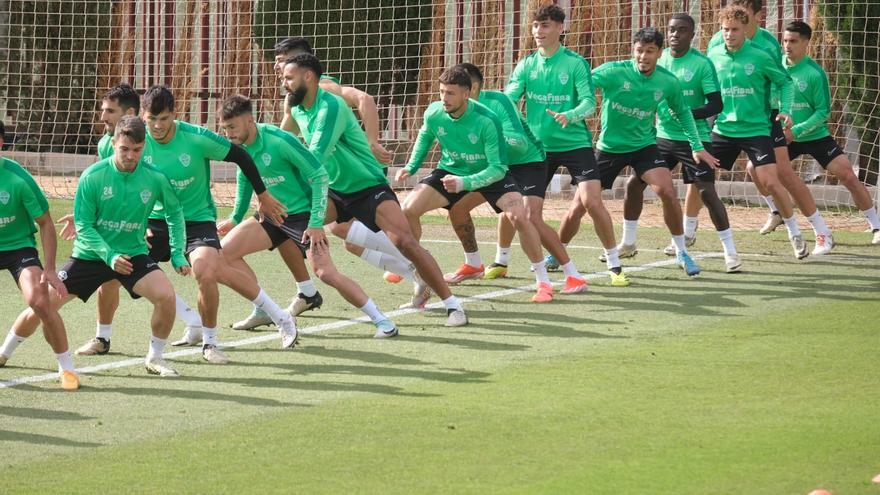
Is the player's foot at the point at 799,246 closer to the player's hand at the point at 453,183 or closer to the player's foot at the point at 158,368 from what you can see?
the player's hand at the point at 453,183

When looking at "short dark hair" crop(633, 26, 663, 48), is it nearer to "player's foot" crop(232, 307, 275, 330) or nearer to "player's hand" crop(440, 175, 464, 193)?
"player's hand" crop(440, 175, 464, 193)

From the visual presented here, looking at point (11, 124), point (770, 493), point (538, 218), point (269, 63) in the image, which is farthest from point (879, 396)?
point (11, 124)

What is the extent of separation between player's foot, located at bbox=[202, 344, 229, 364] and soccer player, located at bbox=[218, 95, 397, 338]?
81cm

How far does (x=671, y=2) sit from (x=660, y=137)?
6353 millimetres

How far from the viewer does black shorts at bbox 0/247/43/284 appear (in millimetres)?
8781

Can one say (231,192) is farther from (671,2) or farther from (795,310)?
(795,310)

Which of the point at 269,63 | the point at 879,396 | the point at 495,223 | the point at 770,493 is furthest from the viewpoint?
the point at 269,63

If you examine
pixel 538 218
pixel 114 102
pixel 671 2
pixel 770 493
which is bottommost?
pixel 770 493

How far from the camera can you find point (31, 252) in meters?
8.85

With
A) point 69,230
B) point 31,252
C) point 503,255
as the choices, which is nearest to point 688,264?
point 503,255

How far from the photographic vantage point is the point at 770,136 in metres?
13.4

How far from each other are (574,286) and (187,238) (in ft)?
11.6

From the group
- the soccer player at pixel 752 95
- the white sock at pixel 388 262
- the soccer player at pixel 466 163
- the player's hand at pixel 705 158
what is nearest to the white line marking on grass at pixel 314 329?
the white sock at pixel 388 262

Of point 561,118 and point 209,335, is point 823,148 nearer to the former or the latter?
point 561,118
